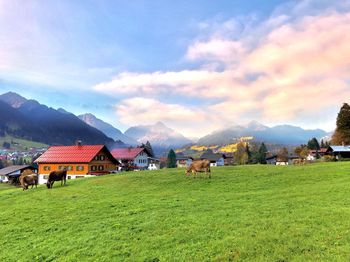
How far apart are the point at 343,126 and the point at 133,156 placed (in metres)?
70.2

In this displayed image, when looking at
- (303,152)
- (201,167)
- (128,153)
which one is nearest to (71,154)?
(128,153)

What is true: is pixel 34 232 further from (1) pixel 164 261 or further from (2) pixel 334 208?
(2) pixel 334 208

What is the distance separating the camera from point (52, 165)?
298ft

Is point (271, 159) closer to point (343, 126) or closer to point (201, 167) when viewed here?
point (343, 126)

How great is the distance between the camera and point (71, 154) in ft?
294

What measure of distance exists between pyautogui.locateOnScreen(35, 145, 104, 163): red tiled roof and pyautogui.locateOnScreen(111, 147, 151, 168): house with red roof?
95.4 feet

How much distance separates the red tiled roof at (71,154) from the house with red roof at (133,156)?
29089 mm

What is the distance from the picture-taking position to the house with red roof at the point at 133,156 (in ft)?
395

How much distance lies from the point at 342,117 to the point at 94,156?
66704 millimetres

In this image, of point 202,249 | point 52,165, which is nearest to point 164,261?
point 202,249

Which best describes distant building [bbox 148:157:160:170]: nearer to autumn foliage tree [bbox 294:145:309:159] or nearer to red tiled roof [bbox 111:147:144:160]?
red tiled roof [bbox 111:147:144:160]

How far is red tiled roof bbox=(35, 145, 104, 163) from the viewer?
87.4 m

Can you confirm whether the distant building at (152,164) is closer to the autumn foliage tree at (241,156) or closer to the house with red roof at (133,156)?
the house with red roof at (133,156)

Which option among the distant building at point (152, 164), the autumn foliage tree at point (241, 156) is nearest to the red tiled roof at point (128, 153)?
the distant building at point (152, 164)
